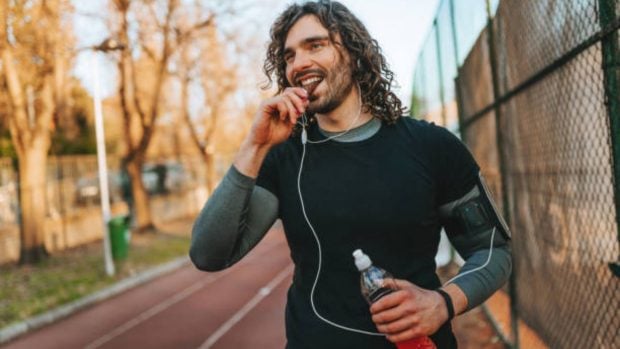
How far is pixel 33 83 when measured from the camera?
42.7ft

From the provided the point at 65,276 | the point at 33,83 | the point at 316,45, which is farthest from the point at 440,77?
the point at 33,83

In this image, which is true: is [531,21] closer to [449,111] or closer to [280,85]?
[280,85]

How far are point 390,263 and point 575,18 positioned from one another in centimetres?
167

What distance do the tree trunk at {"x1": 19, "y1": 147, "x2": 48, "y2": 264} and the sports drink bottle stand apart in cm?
1301

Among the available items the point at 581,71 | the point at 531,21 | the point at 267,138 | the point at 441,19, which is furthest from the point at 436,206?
the point at 441,19

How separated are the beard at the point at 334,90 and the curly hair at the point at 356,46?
0.09 metres

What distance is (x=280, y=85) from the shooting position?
260cm

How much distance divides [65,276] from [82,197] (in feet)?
26.8

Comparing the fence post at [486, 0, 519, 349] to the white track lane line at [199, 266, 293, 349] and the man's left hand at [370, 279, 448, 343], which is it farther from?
the white track lane line at [199, 266, 293, 349]

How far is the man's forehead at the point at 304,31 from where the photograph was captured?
7.18ft

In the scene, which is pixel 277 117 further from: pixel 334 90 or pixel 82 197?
pixel 82 197

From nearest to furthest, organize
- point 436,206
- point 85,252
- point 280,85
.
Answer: point 436,206 < point 280,85 < point 85,252

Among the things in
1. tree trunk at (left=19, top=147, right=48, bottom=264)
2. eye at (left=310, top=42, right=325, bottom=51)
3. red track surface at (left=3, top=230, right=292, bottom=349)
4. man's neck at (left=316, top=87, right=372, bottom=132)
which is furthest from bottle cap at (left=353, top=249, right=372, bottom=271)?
tree trunk at (left=19, top=147, right=48, bottom=264)

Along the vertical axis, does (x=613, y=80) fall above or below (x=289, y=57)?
below
